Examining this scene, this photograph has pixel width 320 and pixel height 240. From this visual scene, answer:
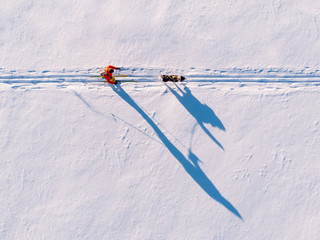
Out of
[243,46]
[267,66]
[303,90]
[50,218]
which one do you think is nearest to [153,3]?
[243,46]

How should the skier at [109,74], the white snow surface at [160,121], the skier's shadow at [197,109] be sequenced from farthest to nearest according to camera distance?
the skier's shadow at [197,109] → the white snow surface at [160,121] → the skier at [109,74]

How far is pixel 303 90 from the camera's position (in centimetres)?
496

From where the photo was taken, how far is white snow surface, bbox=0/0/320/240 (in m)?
4.82

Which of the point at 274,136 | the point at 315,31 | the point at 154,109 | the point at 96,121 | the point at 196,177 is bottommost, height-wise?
the point at 274,136

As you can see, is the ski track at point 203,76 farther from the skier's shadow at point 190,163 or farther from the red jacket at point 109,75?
the skier's shadow at point 190,163

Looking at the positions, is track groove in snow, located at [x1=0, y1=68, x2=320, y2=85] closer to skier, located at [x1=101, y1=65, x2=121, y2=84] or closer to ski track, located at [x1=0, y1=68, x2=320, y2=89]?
ski track, located at [x1=0, y1=68, x2=320, y2=89]

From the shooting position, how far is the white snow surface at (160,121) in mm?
4824

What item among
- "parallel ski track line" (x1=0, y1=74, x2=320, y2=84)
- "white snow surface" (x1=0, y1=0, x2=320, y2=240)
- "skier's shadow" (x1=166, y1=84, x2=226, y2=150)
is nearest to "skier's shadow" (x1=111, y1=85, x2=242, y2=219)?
"white snow surface" (x1=0, y1=0, x2=320, y2=240)

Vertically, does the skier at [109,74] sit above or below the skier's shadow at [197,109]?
above

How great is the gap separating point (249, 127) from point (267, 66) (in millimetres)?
1351

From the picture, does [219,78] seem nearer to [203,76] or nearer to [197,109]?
[203,76]

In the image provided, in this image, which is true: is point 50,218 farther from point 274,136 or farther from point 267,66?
point 267,66

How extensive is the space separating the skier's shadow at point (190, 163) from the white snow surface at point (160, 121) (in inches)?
0.8

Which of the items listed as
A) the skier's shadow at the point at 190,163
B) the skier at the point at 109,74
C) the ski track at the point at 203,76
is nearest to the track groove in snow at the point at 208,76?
the ski track at the point at 203,76
